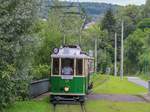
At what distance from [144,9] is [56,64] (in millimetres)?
111321

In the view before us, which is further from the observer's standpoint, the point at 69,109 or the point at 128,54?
the point at 128,54

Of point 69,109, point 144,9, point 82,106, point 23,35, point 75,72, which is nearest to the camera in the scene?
point 23,35

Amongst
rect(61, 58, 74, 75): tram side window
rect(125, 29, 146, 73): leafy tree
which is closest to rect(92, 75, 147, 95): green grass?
rect(61, 58, 74, 75): tram side window

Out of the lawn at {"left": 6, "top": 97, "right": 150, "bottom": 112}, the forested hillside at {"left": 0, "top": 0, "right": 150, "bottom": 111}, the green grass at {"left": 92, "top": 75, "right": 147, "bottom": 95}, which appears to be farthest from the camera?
the green grass at {"left": 92, "top": 75, "right": 147, "bottom": 95}

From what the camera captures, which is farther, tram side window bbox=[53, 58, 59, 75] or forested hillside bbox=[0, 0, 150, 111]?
tram side window bbox=[53, 58, 59, 75]

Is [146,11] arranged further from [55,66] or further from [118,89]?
[55,66]

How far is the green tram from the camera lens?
29781 millimetres

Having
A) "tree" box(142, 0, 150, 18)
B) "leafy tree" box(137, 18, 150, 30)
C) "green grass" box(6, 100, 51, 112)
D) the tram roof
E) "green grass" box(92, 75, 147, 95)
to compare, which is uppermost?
"tree" box(142, 0, 150, 18)

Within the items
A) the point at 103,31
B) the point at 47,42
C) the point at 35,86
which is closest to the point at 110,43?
the point at 103,31

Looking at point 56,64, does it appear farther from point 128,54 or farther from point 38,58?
point 128,54

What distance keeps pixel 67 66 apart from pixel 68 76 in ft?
2.01

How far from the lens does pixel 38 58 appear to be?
44.8 m

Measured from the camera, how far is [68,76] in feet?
97.9

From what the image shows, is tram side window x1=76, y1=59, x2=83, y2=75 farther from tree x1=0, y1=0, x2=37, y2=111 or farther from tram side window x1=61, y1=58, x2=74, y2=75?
tree x1=0, y1=0, x2=37, y2=111
